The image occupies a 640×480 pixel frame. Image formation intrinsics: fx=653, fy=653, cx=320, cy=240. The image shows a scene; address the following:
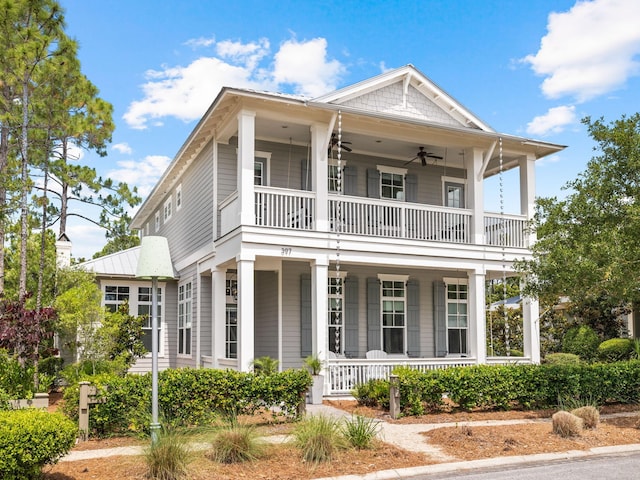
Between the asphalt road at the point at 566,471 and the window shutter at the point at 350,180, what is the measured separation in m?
10.3

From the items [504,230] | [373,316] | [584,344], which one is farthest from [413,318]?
[584,344]

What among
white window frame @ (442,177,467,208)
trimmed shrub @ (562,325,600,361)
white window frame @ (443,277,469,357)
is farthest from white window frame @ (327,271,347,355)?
trimmed shrub @ (562,325,600,361)

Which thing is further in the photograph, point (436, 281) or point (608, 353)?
point (608, 353)

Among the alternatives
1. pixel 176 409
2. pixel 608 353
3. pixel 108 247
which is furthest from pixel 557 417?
pixel 108 247

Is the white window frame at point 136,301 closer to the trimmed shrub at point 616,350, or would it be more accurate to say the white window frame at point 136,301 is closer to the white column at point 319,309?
the white column at point 319,309

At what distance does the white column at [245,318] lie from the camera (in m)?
13.4

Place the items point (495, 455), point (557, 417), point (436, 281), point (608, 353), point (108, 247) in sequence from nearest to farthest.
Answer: point (495, 455)
point (557, 417)
point (436, 281)
point (608, 353)
point (108, 247)

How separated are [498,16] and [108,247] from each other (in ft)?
126

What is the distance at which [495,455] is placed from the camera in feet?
28.7

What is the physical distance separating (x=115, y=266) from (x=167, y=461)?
544 inches

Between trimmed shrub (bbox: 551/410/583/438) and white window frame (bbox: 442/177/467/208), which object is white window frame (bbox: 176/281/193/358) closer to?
white window frame (bbox: 442/177/467/208)

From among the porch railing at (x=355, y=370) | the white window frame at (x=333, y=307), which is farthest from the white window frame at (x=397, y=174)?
the porch railing at (x=355, y=370)

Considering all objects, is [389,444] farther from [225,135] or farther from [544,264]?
[225,135]

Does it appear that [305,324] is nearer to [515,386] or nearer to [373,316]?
[373,316]
